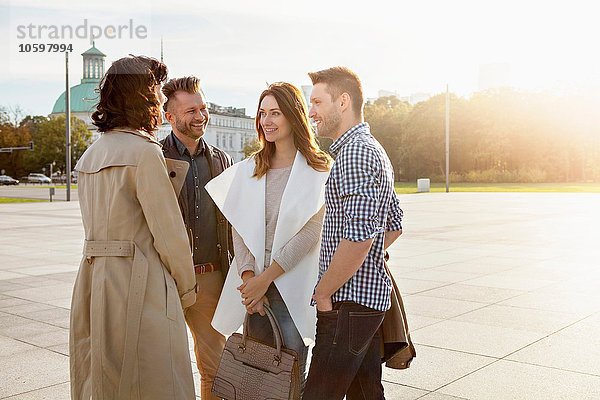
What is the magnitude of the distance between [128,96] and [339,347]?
4.77ft

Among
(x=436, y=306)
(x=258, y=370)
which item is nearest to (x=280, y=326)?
(x=258, y=370)

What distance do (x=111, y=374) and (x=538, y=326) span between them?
467 centimetres

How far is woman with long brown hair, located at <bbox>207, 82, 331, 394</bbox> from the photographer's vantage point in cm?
354

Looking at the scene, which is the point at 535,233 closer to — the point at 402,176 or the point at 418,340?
the point at 418,340

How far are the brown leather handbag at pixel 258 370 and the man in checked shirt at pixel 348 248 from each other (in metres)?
0.16

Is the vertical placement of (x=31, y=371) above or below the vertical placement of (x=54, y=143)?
below

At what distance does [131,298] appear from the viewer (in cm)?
313

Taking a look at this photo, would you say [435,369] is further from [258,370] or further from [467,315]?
[258,370]

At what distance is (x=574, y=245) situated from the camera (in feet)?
44.3

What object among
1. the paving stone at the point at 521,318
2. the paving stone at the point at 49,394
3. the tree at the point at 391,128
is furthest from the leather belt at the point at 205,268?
the tree at the point at 391,128

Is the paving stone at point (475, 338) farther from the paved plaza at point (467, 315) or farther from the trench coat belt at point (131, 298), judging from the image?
the trench coat belt at point (131, 298)

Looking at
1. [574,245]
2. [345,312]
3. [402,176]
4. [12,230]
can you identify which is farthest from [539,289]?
[402,176]

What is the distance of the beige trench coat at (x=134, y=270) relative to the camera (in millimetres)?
3139

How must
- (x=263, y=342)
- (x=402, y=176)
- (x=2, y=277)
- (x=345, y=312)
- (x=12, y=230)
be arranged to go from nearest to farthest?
(x=345, y=312) → (x=263, y=342) → (x=2, y=277) → (x=12, y=230) → (x=402, y=176)
